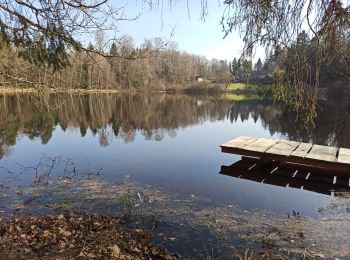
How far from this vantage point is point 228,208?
7777 millimetres

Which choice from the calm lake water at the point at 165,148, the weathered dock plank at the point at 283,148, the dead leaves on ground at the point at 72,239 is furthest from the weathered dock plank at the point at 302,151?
the dead leaves on ground at the point at 72,239

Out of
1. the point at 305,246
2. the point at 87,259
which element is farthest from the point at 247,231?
the point at 87,259

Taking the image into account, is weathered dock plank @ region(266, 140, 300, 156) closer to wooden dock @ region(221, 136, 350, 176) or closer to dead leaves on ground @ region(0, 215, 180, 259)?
wooden dock @ region(221, 136, 350, 176)

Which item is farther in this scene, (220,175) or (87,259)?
(220,175)

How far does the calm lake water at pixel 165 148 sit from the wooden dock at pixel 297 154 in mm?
1145

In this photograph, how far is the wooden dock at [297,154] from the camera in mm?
9734

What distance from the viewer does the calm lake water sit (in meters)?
8.70

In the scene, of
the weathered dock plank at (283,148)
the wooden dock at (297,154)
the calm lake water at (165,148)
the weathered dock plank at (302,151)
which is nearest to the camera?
the calm lake water at (165,148)

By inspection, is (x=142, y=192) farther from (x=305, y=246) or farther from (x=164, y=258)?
(x=305, y=246)

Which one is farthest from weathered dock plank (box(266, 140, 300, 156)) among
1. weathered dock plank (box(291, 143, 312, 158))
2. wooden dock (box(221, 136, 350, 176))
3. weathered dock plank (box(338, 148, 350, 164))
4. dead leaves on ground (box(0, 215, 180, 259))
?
dead leaves on ground (box(0, 215, 180, 259))

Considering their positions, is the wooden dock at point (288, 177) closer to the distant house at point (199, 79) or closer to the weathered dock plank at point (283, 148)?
the weathered dock plank at point (283, 148)

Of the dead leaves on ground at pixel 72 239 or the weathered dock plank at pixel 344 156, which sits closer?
the dead leaves on ground at pixel 72 239

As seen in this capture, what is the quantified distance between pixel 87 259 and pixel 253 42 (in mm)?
3795

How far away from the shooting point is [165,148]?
15562 millimetres
